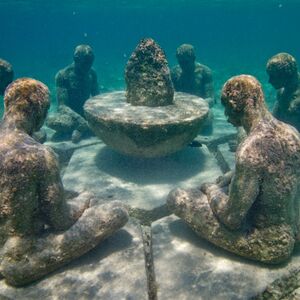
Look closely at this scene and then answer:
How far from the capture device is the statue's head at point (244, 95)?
4.07 m

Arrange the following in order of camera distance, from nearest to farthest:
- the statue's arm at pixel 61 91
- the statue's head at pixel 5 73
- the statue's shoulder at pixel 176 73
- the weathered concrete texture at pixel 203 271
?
1. the weathered concrete texture at pixel 203 271
2. the statue's head at pixel 5 73
3. the statue's arm at pixel 61 91
4. the statue's shoulder at pixel 176 73

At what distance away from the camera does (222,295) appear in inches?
144

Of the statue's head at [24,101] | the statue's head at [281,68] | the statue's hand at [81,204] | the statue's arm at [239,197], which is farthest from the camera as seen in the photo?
the statue's head at [281,68]

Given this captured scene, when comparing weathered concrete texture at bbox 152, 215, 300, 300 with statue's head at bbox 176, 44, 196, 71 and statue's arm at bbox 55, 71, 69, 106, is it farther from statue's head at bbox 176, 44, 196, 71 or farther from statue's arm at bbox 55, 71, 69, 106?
statue's head at bbox 176, 44, 196, 71

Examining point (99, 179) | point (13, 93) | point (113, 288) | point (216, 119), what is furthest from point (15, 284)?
point (216, 119)

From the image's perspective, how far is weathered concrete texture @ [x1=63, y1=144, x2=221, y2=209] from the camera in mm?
6160

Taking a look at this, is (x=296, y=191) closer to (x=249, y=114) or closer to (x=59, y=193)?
(x=249, y=114)

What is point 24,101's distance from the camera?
4062 millimetres

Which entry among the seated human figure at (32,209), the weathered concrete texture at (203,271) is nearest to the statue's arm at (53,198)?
the seated human figure at (32,209)

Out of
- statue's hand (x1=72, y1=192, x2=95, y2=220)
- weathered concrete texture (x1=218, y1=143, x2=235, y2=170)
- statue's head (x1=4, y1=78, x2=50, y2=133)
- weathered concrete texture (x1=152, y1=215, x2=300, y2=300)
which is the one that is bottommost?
weathered concrete texture (x1=218, y1=143, x2=235, y2=170)

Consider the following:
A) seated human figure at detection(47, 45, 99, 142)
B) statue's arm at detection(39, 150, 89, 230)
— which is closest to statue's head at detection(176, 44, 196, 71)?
seated human figure at detection(47, 45, 99, 142)

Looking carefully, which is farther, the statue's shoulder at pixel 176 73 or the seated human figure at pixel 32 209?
the statue's shoulder at pixel 176 73

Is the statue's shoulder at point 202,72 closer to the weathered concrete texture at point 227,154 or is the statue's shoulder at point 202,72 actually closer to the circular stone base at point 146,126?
the weathered concrete texture at point 227,154

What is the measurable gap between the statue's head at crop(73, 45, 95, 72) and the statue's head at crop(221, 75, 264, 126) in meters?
7.07
